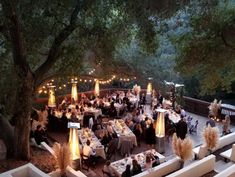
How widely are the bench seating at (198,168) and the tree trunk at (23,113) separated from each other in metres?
4.91

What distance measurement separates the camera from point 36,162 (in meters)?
11.4

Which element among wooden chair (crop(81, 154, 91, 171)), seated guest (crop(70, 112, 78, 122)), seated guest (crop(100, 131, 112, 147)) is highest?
seated guest (crop(70, 112, 78, 122))

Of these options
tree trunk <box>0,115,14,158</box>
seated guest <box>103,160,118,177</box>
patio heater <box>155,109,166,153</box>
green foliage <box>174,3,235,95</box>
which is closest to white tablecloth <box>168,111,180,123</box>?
patio heater <box>155,109,166,153</box>

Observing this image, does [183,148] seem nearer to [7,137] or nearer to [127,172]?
[127,172]

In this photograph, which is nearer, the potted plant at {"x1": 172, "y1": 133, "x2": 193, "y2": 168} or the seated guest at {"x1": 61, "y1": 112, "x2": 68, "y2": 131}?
the potted plant at {"x1": 172, "y1": 133, "x2": 193, "y2": 168}

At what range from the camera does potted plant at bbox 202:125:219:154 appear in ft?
43.2

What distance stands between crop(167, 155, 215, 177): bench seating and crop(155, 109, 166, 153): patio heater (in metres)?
2.27

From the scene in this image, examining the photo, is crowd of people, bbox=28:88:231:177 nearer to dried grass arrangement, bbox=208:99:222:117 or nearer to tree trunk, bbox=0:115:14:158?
dried grass arrangement, bbox=208:99:222:117

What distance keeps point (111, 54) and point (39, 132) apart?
477 centimetres

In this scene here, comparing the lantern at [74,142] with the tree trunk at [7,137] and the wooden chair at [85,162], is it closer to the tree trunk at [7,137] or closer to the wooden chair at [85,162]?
the wooden chair at [85,162]

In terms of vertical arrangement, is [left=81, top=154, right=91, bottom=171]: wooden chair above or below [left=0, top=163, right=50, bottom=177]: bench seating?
below

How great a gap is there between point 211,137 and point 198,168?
6.07 feet

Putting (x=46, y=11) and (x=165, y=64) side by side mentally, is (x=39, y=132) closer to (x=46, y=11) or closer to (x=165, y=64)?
(x=46, y=11)

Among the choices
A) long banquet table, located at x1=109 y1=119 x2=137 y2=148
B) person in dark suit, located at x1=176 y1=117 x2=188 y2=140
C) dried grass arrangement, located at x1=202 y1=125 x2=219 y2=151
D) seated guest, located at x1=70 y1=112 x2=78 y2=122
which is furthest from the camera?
seated guest, located at x1=70 y1=112 x2=78 y2=122
